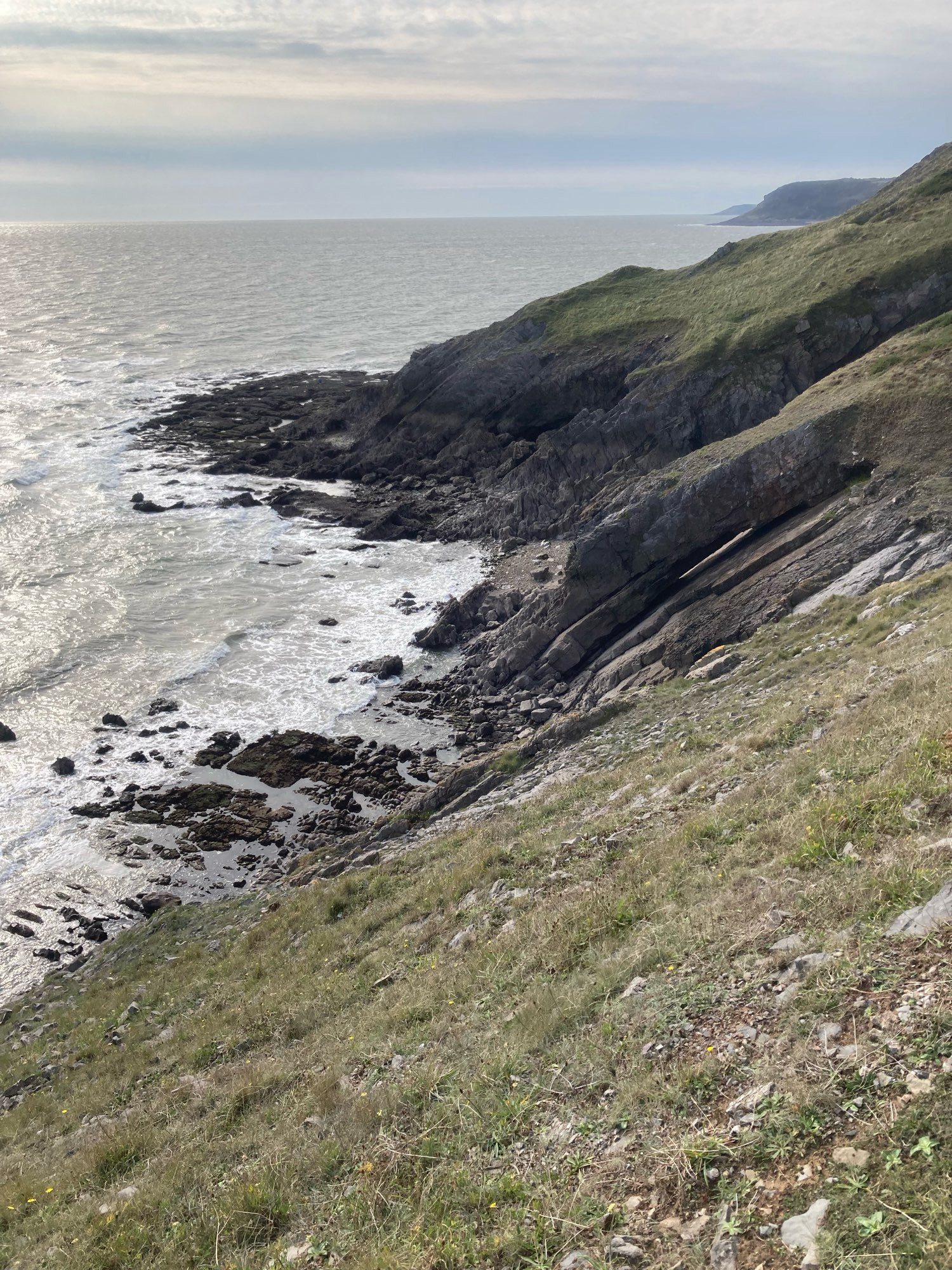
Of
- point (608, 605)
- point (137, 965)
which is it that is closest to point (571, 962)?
point (137, 965)

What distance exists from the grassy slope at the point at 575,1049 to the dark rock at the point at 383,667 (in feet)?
60.7

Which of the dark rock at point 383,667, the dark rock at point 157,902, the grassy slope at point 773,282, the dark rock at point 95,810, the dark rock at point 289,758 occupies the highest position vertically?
the grassy slope at point 773,282

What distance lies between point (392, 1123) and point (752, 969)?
13.4 feet

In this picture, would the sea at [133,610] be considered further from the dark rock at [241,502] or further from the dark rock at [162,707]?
the dark rock at [241,502]

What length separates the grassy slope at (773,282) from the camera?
158 feet

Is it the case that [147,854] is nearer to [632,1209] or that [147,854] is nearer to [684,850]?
[684,850]

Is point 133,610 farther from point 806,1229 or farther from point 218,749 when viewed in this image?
point 806,1229

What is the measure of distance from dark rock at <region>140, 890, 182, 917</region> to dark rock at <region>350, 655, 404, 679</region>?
45.2ft

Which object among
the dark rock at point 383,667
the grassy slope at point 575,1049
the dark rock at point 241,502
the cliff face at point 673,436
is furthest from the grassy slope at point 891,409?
the dark rock at point 241,502

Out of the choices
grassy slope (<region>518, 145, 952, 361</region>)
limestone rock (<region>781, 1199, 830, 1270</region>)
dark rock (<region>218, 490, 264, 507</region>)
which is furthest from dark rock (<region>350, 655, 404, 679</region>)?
limestone rock (<region>781, 1199, 830, 1270</region>)

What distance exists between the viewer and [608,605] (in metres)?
32.5

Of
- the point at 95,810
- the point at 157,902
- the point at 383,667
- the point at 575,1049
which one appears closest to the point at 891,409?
the point at 383,667

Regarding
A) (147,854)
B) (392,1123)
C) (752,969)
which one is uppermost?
(752,969)

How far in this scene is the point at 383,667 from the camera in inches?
1444
